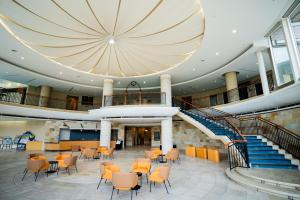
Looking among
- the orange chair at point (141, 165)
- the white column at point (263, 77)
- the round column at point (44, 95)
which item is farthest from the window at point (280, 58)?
the round column at point (44, 95)

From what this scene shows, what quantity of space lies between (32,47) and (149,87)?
9895mm

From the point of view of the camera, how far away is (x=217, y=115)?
37.9ft

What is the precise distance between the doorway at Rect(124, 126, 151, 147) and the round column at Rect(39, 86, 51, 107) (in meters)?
8.74

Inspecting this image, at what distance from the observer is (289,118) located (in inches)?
326

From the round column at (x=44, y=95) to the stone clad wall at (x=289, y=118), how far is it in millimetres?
17796

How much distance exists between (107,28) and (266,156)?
9.18 meters

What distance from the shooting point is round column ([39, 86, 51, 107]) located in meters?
14.6

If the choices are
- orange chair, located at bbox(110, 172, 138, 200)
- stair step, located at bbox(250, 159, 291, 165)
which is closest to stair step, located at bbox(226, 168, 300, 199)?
stair step, located at bbox(250, 159, 291, 165)

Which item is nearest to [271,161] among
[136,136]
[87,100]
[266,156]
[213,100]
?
[266,156]

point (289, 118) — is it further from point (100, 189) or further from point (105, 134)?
point (105, 134)

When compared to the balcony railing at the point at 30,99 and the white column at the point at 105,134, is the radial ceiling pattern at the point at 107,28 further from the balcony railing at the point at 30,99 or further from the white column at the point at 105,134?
the balcony railing at the point at 30,99

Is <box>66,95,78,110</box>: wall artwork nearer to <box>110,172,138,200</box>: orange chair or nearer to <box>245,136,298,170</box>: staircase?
<box>110,172,138,200</box>: orange chair

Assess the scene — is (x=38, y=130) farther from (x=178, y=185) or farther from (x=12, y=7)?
(x=178, y=185)

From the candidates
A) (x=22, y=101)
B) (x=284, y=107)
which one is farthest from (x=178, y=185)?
(x=22, y=101)
